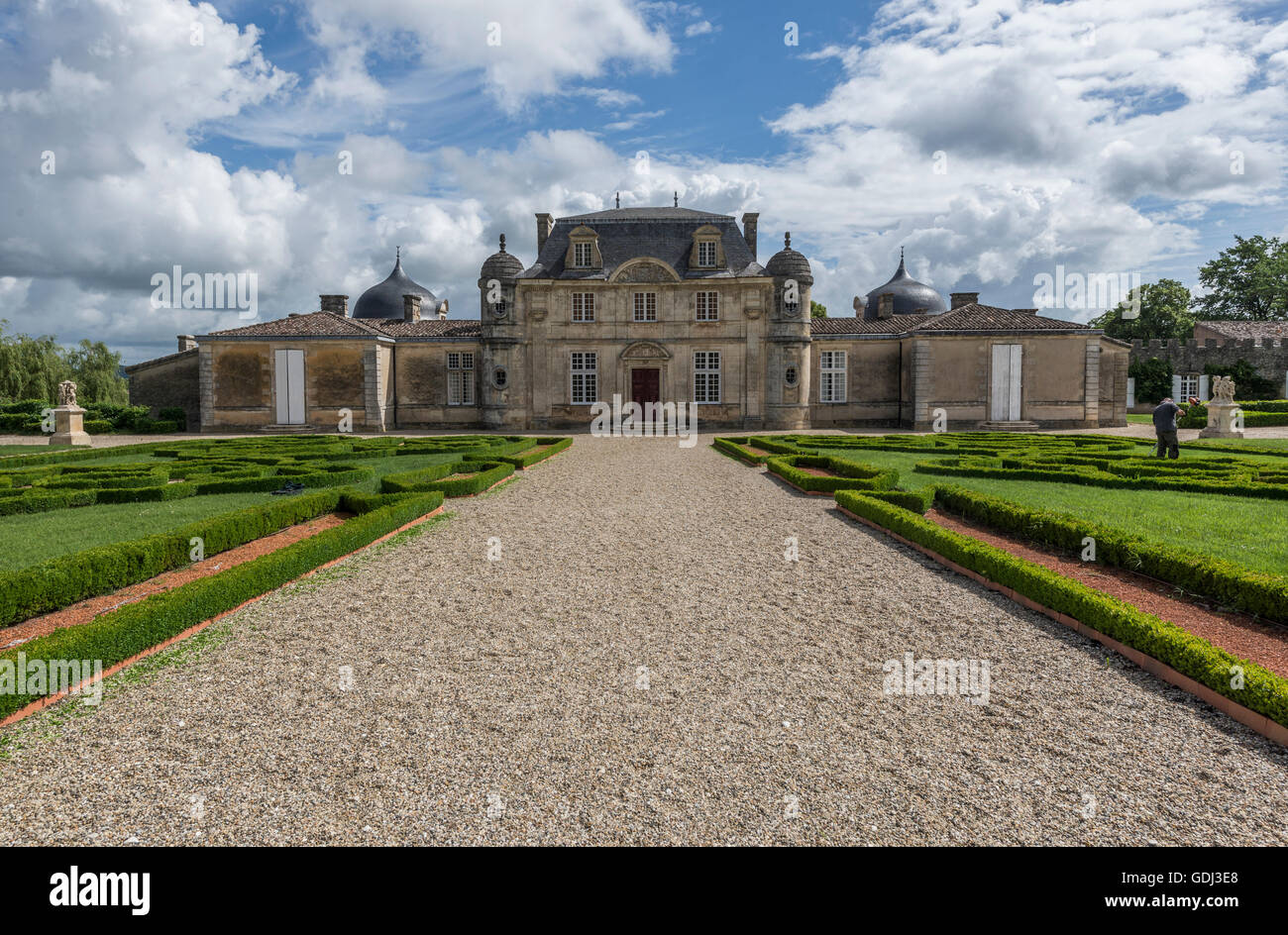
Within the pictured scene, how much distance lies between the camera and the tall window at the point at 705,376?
1508 inches

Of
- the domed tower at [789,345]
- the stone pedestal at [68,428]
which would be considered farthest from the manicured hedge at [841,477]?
the stone pedestal at [68,428]

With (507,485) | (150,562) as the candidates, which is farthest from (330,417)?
(150,562)

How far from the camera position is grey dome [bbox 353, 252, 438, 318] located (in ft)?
155

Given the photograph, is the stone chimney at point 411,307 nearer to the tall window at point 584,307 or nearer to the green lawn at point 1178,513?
the tall window at point 584,307

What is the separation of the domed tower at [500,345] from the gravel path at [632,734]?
30.6 meters

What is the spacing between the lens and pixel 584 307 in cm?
3816

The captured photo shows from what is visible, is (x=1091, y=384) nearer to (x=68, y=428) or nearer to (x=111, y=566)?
(x=111, y=566)

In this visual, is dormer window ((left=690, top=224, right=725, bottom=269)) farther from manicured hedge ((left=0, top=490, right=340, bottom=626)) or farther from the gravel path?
the gravel path

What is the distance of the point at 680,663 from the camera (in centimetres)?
581

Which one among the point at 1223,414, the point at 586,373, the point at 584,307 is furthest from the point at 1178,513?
the point at 584,307

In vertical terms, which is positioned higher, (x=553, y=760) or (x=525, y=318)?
(x=525, y=318)

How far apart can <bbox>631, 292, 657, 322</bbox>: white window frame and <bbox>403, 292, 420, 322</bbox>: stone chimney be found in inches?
537
